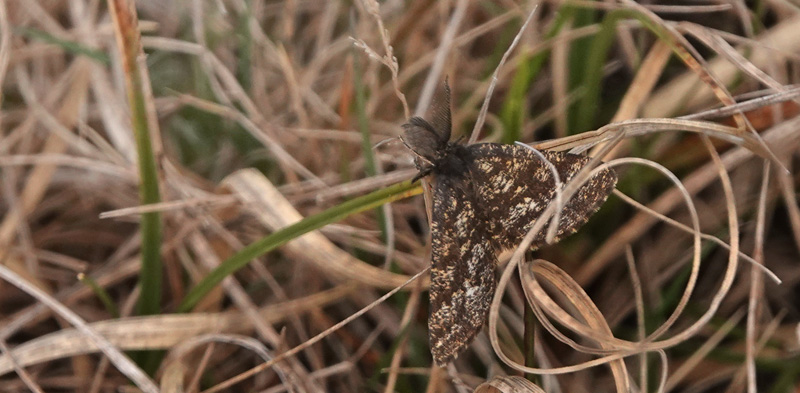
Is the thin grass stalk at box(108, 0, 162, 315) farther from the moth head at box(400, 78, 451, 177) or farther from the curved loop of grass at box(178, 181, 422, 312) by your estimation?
the moth head at box(400, 78, 451, 177)

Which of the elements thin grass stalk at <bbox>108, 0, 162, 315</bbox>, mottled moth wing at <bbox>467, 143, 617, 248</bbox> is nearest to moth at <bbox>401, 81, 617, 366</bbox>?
mottled moth wing at <bbox>467, 143, 617, 248</bbox>

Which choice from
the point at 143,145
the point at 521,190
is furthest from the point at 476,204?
the point at 143,145

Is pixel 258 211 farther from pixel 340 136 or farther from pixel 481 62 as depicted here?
pixel 481 62

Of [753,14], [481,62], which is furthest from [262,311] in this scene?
[753,14]

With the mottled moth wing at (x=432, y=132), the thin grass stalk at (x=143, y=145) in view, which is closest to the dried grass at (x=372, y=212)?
the thin grass stalk at (x=143, y=145)

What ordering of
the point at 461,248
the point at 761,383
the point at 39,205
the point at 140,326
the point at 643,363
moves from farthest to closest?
the point at 39,205 → the point at 761,383 → the point at 140,326 → the point at 643,363 → the point at 461,248

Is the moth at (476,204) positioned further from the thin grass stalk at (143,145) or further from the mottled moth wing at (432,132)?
the thin grass stalk at (143,145)

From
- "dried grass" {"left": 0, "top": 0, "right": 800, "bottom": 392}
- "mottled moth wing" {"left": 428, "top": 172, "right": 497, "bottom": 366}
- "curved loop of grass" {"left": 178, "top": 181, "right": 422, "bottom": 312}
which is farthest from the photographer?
"dried grass" {"left": 0, "top": 0, "right": 800, "bottom": 392}

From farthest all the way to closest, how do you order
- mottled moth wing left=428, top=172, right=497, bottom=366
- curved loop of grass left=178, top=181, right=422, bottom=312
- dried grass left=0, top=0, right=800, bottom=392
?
dried grass left=0, top=0, right=800, bottom=392, curved loop of grass left=178, top=181, right=422, bottom=312, mottled moth wing left=428, top=172, right=497, bottom=366
